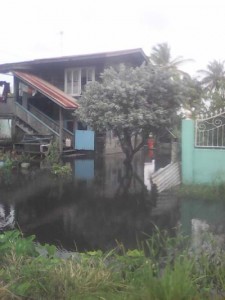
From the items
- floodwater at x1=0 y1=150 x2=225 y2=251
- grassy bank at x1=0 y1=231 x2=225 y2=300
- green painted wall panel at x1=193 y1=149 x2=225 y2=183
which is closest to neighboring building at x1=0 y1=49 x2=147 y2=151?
floodwater at x1=0 y1=150 x2=225 y2=251

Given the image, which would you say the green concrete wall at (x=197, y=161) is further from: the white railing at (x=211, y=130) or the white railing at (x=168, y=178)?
the white railing at (x=168, y=178)

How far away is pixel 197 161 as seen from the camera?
372 inches

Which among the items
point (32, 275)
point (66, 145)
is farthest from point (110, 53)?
point (32, 275)

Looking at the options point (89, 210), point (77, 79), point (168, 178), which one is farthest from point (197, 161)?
point (77, 79)

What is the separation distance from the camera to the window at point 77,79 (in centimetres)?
2138

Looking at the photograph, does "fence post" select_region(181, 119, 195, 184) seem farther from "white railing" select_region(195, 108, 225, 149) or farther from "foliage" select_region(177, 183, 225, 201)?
"foliage" select_region(177, 183, 225, 201)

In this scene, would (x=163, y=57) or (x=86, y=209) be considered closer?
(x=86, y=209)

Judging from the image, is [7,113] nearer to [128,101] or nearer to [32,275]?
[128,101]

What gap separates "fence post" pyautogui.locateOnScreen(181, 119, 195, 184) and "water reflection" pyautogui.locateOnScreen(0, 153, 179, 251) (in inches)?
41.9

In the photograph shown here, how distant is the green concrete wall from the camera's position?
9219 millimetres

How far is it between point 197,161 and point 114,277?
21.2 feet

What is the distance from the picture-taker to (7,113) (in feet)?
68.6

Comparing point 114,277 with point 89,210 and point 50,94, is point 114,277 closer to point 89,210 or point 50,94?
point 89,210

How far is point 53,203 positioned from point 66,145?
10.8m
